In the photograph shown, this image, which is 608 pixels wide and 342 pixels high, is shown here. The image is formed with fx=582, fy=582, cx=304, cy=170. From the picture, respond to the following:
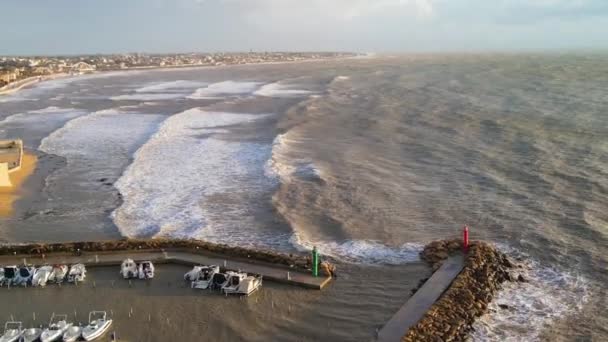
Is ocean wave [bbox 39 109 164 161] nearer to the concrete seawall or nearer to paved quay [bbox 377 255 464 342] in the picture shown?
the concrete seawall

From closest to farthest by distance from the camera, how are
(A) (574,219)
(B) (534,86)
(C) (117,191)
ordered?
1. (A) (574,219)
2. (C) (117,191)
3. (B) (534,86)

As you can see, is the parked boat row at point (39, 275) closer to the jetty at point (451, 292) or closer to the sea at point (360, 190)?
the sea at point (360, 190)

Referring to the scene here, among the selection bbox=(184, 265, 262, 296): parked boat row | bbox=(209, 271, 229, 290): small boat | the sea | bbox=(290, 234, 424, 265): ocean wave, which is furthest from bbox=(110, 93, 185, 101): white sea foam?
bbox=(209, 271, 229, 290): small boat

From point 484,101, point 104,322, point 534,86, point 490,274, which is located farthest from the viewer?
point 534,86

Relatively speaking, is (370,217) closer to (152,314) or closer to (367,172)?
(367,172)

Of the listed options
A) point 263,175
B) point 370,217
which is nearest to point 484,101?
point 263,175
